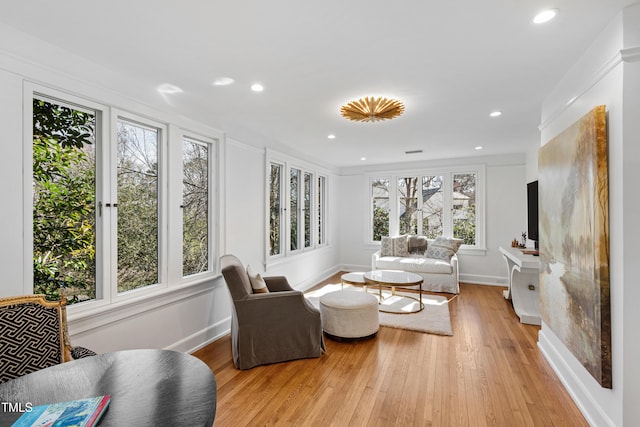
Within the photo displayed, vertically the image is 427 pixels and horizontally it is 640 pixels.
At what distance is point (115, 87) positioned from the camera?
234 centimetres

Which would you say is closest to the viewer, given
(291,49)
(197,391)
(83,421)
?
(83,421)

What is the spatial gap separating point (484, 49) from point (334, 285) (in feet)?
14.5

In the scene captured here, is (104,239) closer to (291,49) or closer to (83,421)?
(83,421)

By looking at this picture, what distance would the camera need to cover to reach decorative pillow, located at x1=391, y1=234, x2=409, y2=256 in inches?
235

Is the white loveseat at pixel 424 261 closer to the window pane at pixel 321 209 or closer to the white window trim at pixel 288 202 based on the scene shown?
the window pane at pixel 321 209

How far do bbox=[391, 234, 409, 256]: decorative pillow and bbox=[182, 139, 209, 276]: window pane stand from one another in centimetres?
384

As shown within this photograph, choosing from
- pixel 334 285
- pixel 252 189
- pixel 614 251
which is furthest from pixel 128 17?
pixel 334 285

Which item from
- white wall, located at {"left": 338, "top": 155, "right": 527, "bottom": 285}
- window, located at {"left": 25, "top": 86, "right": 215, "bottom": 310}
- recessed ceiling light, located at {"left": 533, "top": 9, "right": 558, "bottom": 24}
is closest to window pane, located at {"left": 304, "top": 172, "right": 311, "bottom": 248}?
white wall, located at {"left": 338, "top": 155, "right": 527, "bottom": 285}

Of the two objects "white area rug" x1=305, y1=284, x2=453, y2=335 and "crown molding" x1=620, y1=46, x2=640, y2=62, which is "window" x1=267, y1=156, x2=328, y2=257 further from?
"crown molding" x1=620, y1=46, x2=640, y2=62

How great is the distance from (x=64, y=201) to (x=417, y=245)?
5.38m

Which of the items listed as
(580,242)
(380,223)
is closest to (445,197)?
(380,223)

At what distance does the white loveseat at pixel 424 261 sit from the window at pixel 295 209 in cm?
135

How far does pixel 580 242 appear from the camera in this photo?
1.99 meters

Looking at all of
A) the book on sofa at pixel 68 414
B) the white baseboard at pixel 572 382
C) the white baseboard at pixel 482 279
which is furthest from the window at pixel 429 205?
the book on sofa at pixel 68 414
